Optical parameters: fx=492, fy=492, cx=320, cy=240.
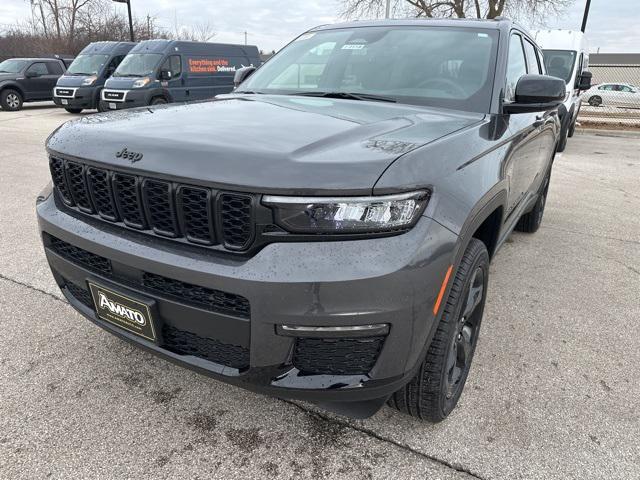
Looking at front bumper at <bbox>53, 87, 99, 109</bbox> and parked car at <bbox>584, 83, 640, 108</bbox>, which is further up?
front bumper at <bbox>53, 87, 99, 109</bbox>

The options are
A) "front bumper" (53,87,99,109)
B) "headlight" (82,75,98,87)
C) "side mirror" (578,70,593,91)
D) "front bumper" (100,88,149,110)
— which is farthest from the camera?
"headlight" (82,75,98,87)

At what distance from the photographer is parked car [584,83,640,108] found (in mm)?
25031

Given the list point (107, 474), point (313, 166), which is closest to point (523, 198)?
point (313, 166)

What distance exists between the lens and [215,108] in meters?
2.43

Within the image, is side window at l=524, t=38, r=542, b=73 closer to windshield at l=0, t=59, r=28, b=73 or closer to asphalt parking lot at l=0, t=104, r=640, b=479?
asphalt parking lot at l=0, t=104, r=640, b=479

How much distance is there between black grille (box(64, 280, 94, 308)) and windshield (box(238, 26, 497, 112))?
1591 millimetres

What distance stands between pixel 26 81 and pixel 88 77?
3238mm

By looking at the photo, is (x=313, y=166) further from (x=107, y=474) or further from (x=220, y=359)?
(x=107, y=474)

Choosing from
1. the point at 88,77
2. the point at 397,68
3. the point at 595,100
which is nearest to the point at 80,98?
the point at 88,77

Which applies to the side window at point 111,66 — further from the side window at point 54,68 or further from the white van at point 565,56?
the white van at point 565,56

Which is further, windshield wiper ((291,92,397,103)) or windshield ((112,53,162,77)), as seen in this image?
windshield ((112,53,162,77))

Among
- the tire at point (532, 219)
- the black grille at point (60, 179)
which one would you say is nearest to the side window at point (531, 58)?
the tire at point (532, 219)

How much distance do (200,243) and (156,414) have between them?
970mm

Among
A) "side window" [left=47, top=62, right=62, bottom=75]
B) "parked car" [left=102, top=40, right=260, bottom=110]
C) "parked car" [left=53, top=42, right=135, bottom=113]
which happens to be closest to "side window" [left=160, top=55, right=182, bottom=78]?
"parked car" [left=102, top=40, right=260, bottom=110]
